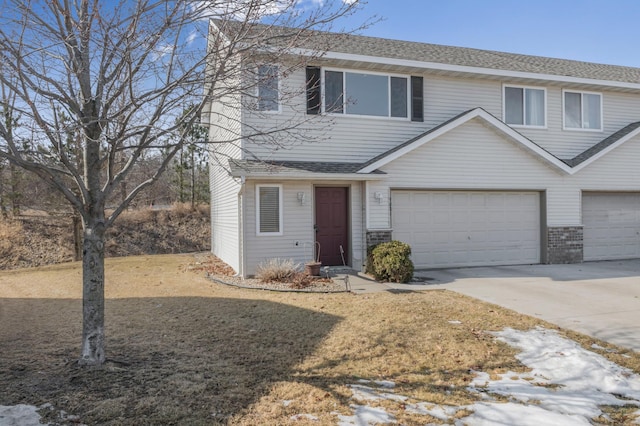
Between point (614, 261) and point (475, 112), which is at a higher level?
point (475, 112)

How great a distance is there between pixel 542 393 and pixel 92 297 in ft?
14.9

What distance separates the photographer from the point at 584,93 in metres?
14.0

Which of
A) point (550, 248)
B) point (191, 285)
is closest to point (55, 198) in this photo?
point (191, 285)

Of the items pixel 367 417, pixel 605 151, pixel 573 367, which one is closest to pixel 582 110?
pixel 605 151

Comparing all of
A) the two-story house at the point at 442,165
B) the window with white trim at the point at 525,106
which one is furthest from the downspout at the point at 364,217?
the window with white trim at the point at 525,106

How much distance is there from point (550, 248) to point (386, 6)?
9780mm

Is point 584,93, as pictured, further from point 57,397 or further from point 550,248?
point 57,397

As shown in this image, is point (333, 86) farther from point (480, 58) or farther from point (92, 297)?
point (92, 297)

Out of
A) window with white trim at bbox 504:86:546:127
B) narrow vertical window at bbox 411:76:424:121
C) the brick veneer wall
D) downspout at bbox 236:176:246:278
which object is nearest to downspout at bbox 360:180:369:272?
narrow vertical window at bbox 411:76:424:121

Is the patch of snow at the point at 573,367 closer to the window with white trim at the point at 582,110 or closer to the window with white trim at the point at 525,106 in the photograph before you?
the window with white trim at the point at 525,106

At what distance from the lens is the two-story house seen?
11.0 metres

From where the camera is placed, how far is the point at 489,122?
39.8 ft

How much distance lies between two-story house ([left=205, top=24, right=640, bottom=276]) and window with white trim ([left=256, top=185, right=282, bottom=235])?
0.03m

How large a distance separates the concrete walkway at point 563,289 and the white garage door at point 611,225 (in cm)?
80
